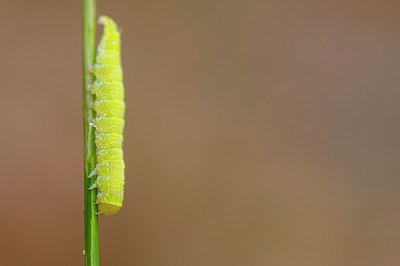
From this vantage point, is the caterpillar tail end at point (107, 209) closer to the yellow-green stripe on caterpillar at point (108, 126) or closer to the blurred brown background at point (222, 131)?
the yellow-green stripe on caterpillar at point (108, 126)

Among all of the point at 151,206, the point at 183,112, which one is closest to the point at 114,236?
the point at 151,206

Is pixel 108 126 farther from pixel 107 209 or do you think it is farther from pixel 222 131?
pixel 222 131

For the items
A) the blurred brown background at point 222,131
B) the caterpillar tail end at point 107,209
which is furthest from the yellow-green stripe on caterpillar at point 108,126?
the blurred brown background at point 222,131

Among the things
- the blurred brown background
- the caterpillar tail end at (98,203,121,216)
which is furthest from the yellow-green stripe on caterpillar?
the blurred brown background

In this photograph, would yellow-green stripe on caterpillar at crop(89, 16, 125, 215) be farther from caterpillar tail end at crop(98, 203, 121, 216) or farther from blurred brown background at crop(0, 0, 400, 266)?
blurred brown background at crop(0, 0, 400, 266)

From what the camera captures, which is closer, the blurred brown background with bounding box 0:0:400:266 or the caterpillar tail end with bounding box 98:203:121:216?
the caterpillar tail end with bounding box 98:203:121:216
